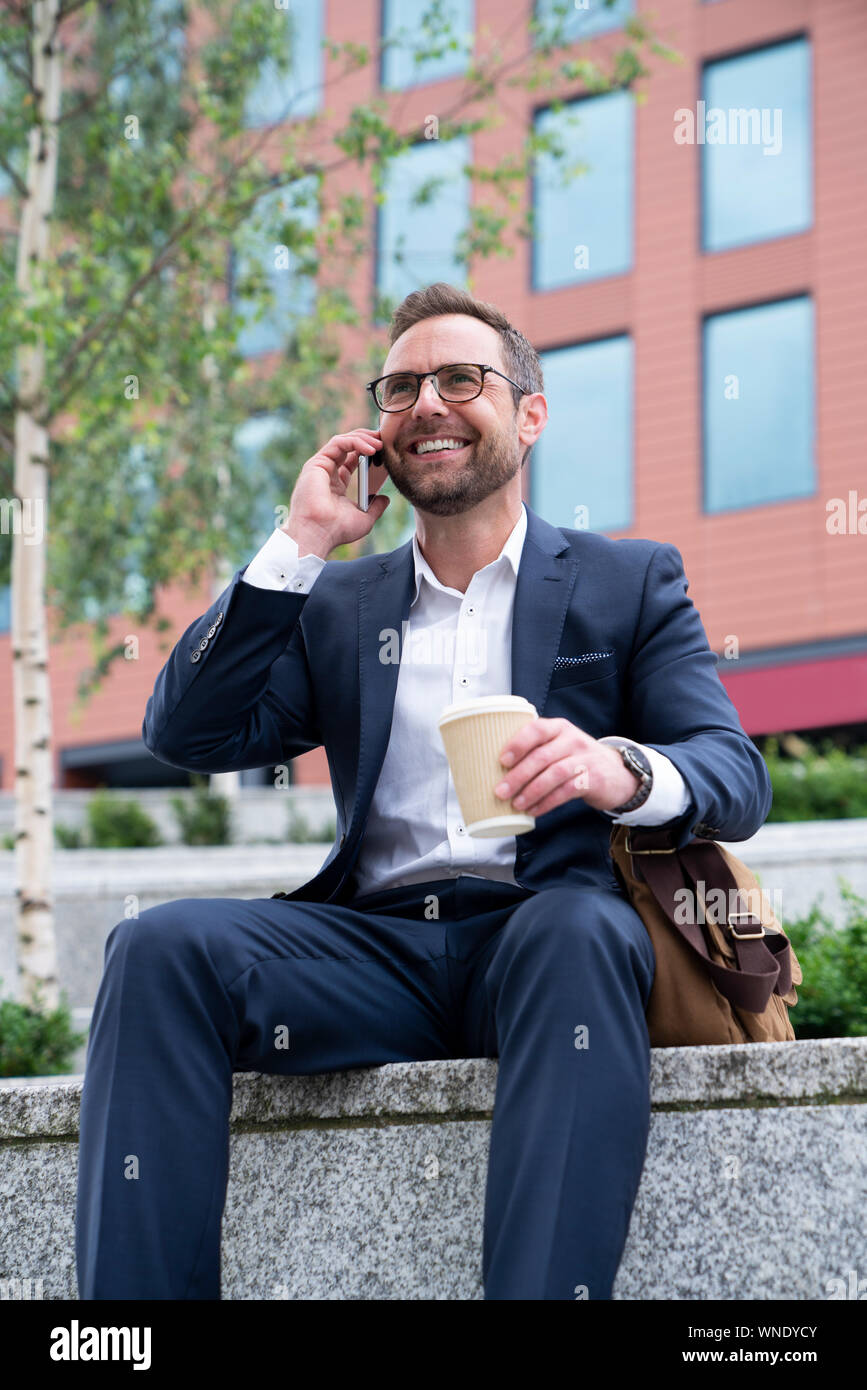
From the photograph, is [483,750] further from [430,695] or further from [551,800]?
[430,695]

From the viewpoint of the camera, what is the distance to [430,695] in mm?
3199

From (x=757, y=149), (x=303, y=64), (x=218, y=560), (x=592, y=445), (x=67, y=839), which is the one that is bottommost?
(x=67, y=839)

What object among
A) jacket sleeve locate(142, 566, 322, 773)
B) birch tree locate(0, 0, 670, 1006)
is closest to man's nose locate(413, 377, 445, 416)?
jacket sleeve locate(142, 566, 322, 773)

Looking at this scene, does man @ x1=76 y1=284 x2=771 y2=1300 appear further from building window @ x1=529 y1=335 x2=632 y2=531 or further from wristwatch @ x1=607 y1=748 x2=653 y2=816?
building window @ x1=529 y1=335 x2=632 y2=531

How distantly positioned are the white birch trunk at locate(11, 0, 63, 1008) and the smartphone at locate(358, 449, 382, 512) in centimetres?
450

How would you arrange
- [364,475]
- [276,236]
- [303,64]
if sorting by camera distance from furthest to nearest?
[303,64] < [276,236] < [364,475]

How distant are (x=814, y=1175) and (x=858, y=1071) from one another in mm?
192

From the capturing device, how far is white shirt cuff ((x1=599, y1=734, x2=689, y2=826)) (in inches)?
102

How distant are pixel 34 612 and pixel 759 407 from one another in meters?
11.5

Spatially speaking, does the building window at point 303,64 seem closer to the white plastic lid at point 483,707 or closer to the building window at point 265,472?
the building window at point 265,472

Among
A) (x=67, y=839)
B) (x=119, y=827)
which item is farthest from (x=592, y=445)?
(x=67, y=839)

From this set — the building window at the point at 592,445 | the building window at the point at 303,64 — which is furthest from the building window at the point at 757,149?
the building window at the point at 303,64

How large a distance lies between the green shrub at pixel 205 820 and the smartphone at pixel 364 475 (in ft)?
34.7

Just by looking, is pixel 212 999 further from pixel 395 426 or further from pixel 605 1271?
pixel 395 426
